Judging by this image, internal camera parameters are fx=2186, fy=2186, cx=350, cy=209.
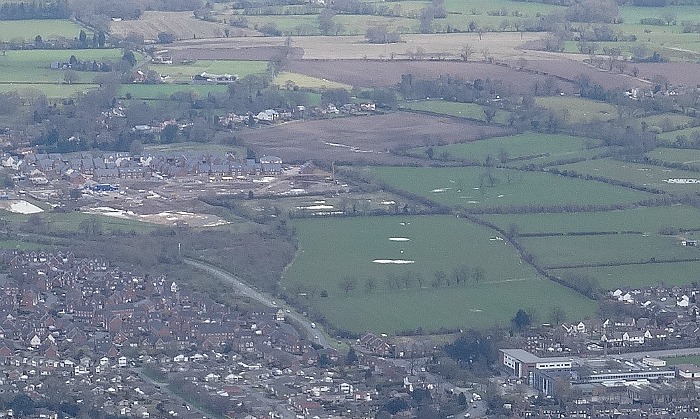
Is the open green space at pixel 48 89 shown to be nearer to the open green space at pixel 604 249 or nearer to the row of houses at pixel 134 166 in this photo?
the row of houses at pixel 134 166

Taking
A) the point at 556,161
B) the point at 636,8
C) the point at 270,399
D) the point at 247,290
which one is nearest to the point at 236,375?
the point at 270,399

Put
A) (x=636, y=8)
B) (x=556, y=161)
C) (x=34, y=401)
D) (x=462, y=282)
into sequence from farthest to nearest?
(x=636, y=8) → (x=556, y=161) → (x=462, y=282) → (x=34, y=401)

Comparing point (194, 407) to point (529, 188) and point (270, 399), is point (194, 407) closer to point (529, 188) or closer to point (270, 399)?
point (270, 399)

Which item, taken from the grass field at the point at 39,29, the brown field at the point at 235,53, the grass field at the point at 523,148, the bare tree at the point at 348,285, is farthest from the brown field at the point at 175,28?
the bare tree at the point at 348,285

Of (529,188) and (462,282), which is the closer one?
(462,282)

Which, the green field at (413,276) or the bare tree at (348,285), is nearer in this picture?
the green field at (413,276)

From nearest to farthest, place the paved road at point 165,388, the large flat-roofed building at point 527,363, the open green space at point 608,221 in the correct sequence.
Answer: the paved road at point 165,388
the large flat-roofed building at point 527,363
the open green space at point 608,221

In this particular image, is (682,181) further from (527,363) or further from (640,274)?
(527,363)

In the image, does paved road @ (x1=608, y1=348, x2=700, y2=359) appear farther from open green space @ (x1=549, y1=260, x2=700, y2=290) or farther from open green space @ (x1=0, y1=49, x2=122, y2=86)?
open green space @ (x1=0, y1=49, x2=122, y2=86)
